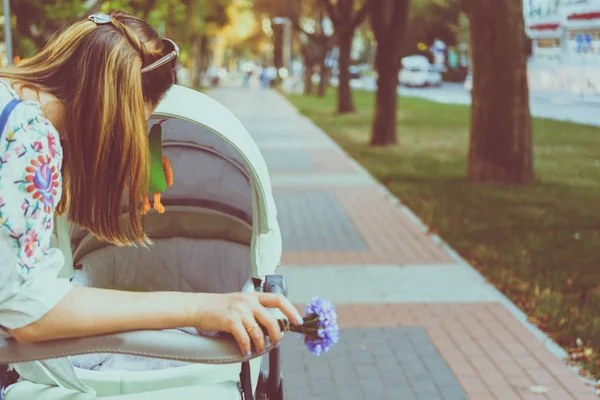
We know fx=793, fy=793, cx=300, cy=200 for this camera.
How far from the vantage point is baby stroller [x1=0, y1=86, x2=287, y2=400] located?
1768 mm

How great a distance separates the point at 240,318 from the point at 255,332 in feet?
0.15

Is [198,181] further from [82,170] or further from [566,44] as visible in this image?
[566,44]

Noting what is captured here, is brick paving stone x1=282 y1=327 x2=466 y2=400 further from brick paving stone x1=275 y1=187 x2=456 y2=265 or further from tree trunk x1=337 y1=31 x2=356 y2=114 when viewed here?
tree trunk x1=337 y1=31 x2=356 y2=114

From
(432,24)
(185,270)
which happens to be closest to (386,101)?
(185,270)

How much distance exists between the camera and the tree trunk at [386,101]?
679 inches

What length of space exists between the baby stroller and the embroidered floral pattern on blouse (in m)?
0.25

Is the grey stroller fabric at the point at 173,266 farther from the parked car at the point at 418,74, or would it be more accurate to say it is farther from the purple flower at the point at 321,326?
the parked car at the point at 418,74

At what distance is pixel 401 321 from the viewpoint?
18.0ft

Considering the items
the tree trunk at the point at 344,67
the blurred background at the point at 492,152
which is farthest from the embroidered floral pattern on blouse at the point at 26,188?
the tree trunk at the point at 344,67

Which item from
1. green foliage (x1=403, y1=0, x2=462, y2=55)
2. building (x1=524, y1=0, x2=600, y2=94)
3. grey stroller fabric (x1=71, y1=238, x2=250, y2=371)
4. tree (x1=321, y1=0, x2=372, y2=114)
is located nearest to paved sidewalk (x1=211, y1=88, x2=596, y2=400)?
grey stroller fabric (x1=71, y1=238, x2=250, y2=371)

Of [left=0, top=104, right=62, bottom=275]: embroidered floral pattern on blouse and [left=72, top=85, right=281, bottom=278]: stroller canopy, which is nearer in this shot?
[left=0, top=104, right=62, bottom=275]: embroidered floral pattern on blouse

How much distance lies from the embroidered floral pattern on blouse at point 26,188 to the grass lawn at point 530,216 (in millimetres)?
3744

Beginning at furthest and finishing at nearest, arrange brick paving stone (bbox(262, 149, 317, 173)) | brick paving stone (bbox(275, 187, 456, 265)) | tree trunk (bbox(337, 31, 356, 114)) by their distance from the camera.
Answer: tree trunk (bbox(337, 31, 356, 114)) → brick paving stone (bbox(262, 149, 317, 173)) → brick paving stone (bbox(275, 187, 456, 265))

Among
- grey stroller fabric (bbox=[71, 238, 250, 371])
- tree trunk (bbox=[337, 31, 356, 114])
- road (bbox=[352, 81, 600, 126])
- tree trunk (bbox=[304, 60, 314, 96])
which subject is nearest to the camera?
grey stroller fabric (bbox=[71, 238, 250, 371])
